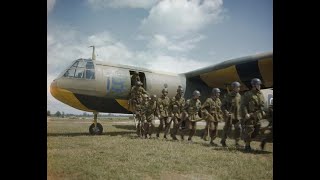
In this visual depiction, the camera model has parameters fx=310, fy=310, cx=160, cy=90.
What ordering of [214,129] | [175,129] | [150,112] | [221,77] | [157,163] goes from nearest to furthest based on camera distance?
1. [157,163]
2. [214,129]
3. [175,129]
4. [150,112]
5. [221,77]

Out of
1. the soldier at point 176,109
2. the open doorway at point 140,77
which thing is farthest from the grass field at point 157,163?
the open doorway at point 140,77

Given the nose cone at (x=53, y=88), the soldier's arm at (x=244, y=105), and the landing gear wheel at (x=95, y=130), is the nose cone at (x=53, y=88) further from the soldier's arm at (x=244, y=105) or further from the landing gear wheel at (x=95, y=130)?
the soldier's arm at (x=244, y=105)

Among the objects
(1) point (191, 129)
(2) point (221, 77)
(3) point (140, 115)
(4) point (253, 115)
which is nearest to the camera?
(4) point (253, 115)

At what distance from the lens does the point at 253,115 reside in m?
6.99

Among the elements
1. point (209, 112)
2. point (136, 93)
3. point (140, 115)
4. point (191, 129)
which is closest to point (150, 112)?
point (140, 115)

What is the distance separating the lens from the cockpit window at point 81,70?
10.3 m

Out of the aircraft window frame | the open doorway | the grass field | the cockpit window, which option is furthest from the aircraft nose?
the grass field

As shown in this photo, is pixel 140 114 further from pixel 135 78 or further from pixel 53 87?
pixel 53 87

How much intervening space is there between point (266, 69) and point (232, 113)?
12.8ft
